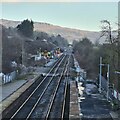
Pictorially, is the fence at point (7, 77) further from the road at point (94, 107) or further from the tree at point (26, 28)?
the tree at point (26, 28)

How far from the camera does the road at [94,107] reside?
56.0 feet

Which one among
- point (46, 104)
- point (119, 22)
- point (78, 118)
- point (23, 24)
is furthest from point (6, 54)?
point (23, 24)

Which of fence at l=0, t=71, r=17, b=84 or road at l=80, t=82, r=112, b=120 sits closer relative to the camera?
road at l=80, t=82, r=112, b=120

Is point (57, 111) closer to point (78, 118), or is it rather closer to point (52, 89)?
point (78, 118)

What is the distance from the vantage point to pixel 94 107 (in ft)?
64.5

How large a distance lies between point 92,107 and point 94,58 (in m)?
22.9

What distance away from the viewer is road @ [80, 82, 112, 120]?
56.0 ft

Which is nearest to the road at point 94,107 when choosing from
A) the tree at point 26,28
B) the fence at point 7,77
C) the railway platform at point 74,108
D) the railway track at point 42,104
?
the railway platform at point 74,108

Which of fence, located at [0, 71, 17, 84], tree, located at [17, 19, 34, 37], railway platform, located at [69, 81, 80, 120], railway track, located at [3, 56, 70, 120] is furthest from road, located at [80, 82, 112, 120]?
tree, located at [17, 19, 34, 37]

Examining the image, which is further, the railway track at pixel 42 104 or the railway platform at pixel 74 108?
the railway track at pixel 42 104

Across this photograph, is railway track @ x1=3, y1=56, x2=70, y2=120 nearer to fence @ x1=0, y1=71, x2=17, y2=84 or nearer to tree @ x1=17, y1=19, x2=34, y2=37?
fence @ x1=0, y1=71, x2=17, y2=84

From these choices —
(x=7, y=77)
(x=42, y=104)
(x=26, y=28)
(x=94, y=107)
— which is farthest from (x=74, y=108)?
(x=26, y=28)

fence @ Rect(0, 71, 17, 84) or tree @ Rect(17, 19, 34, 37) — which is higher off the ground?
tree @ Rect(17, 19, 34, 37)

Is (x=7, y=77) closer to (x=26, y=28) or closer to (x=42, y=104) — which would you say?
(x=42, y=104)
